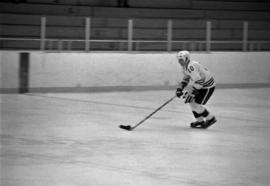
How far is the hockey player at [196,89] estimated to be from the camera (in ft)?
35.8

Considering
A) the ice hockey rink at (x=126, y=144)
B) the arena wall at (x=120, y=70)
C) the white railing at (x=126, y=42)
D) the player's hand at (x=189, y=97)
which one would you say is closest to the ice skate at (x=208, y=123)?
the ice hockey rink at (x=126, y=144)

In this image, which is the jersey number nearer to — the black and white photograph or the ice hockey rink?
the black and white photograph

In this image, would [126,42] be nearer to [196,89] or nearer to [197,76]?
[196,89]

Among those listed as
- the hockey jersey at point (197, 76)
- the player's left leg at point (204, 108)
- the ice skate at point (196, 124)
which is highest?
the hockey jersey at point (197, 76)

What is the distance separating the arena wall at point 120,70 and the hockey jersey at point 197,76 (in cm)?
605

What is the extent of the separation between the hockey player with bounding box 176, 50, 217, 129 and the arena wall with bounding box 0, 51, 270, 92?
6052 mm

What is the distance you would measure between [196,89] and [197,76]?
0.27 metres

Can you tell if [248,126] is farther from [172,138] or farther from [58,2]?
[58,2]

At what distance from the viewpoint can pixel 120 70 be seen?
17406 millimetres

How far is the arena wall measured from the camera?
16.3 meters

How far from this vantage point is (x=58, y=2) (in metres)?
20.8

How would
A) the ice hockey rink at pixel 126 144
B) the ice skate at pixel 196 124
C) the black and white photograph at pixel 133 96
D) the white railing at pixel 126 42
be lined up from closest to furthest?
the ice hockey rink at pixel 126 144
the black and white photograph at pixel 133 96
the ice skate at pixel 196 124
the white railing at pixel 126 42

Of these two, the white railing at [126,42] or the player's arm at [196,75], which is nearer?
the player's arm at [196,75]

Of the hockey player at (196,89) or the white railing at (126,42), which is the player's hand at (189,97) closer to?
the hockey player at (196,89)
